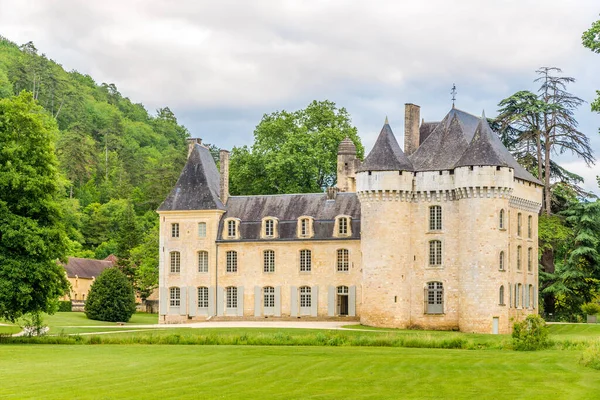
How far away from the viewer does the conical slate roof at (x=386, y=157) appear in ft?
163

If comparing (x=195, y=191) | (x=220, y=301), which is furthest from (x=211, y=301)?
(x=195, y=191)

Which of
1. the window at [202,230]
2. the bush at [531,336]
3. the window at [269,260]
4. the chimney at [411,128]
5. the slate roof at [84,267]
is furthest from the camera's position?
the slate roof at [84,267]

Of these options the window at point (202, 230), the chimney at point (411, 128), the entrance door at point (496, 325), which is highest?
the chimney at point (411, 128)

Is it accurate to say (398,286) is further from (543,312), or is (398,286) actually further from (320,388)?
(320,388)

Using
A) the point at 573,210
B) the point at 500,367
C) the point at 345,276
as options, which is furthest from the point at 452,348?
the point at 573,210

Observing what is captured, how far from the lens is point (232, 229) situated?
56.4 meters

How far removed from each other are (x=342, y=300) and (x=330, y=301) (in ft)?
2.29

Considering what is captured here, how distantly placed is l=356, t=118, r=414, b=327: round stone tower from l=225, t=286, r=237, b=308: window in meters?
9.14

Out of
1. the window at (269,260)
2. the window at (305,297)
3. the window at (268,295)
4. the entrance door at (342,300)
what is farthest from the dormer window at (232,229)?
the entrance door at (342,300)

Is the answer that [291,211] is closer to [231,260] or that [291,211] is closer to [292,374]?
[231,260]

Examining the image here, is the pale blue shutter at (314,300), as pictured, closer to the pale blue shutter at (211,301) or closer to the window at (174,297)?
the pale blue shutter at (211,301)

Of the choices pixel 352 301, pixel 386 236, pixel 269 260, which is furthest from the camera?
pixel 269 260

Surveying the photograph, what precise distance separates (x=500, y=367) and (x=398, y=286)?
24.1 meters

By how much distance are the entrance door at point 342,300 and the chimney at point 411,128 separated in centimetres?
809
